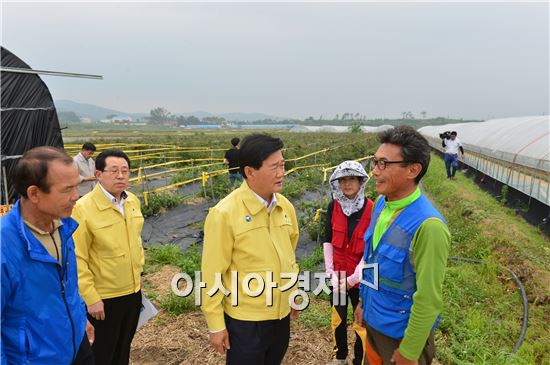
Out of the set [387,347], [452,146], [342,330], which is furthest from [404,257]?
[452,146]

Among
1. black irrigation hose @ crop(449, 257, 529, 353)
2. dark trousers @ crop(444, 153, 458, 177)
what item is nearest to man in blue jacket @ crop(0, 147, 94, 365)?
black irrigation hose @ crop(449, 257, 529, 353)

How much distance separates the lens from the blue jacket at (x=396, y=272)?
5.92 feet

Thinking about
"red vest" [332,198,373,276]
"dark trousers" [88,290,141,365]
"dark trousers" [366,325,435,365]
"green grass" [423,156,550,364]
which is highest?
"red vest" [332,198,373,276]

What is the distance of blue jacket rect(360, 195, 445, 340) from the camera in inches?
71.0

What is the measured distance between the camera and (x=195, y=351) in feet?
10.5

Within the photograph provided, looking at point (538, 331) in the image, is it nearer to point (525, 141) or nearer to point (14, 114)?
point (525, 141)

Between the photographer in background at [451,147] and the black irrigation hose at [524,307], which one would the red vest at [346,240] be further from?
the photographer in background at [451,147]

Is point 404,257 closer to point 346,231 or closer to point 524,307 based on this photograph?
point 346,231

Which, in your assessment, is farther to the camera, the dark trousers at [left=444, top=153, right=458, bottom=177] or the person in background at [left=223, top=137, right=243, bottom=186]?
the dark trousers at [left=444, top=153, right=458, bottom=177]

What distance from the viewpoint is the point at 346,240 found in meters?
2.78

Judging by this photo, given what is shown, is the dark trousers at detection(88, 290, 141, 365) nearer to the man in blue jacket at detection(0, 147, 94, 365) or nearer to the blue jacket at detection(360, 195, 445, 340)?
the man in blue jacket at detection(0, 147, 94, 365)

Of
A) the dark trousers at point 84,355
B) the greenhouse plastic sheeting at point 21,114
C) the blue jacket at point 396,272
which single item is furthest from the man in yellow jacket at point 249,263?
the greenhouse plastic sheeting at point 21,114

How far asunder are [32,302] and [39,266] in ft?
0.54

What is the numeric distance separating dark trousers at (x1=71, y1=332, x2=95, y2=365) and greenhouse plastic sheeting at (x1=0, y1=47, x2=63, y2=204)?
22.7ft
